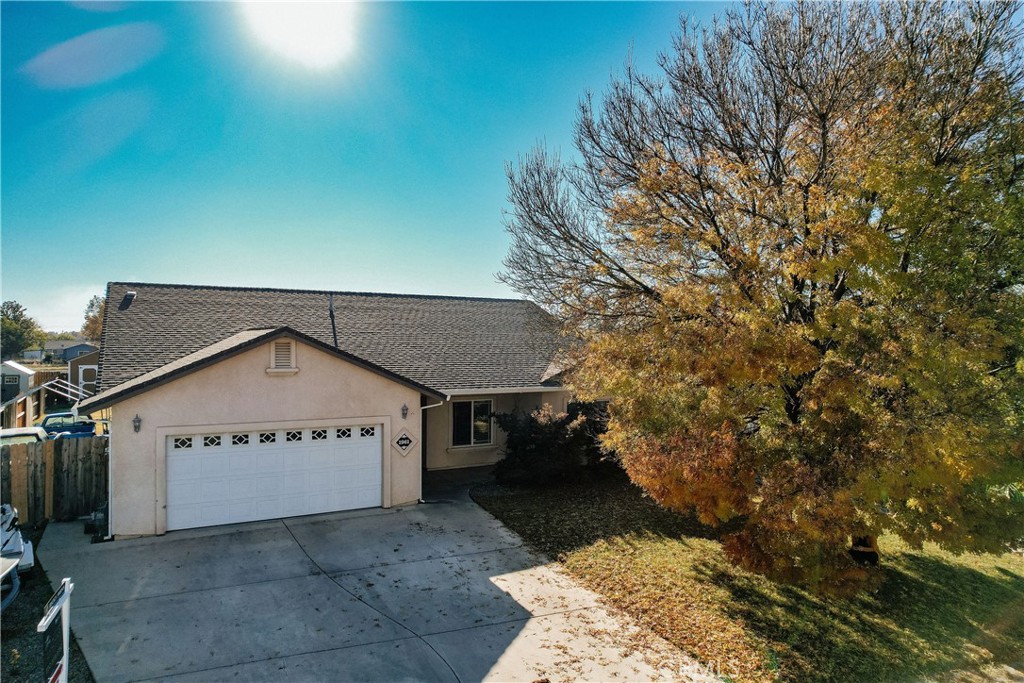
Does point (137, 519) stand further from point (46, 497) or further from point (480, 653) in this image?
point (480, 653)

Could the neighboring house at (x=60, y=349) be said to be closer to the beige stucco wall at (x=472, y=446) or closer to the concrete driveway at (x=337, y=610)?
the beige stucco wall at (x=472, y=446)

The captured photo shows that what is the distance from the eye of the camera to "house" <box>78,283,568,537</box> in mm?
10773

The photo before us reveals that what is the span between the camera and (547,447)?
14.6 meters

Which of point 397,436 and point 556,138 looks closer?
point 556,138

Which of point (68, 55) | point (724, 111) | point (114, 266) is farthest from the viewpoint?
point (114, 266)

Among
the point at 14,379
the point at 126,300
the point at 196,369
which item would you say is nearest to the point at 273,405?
the point at 196,369

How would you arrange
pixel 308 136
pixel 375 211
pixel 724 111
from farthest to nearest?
pixel 375 211 → pixel 308 136 → pixel 724 111

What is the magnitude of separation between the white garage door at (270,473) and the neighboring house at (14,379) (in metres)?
28.0

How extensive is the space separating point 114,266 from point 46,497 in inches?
352

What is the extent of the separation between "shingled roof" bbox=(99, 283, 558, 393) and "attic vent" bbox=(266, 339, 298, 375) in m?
1.95

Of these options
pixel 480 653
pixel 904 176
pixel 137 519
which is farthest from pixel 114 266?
pixel 904 176

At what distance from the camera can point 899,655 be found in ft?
23.2

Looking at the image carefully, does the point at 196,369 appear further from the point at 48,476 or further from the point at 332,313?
the point at 332,313

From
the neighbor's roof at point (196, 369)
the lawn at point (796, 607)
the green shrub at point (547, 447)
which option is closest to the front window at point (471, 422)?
the green shrub at point (547, 447)
